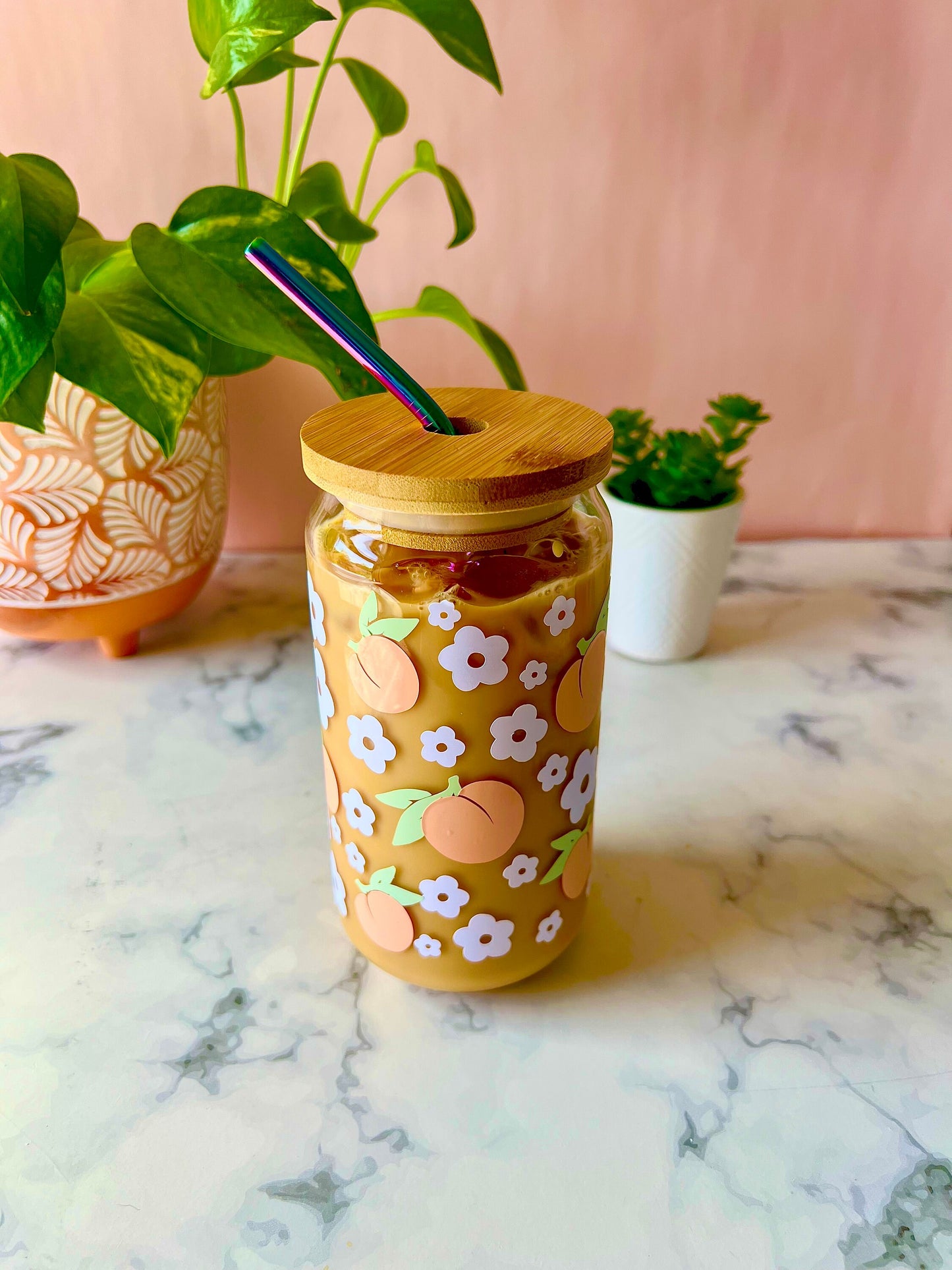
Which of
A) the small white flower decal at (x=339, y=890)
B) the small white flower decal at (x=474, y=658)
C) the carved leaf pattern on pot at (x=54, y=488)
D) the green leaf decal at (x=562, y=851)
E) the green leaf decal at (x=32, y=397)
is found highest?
the green leaf decal at (x=32, y=397)

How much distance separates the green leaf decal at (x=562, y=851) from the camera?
457mm

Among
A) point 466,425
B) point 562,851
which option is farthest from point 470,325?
point 562,851

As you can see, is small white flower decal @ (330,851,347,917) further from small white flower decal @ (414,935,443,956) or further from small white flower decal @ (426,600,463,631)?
small white flower decal @ (426,600,463,631)

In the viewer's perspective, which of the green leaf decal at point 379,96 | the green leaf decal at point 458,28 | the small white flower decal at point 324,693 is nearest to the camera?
the small white flower decal at point 324,693

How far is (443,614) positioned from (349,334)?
0.12 meters

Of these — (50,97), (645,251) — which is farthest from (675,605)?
(50,97)

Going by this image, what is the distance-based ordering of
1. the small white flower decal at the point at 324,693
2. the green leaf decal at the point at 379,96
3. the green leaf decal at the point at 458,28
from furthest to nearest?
the green leaf decal at the point at 379,96
the green leaf decal at the point at 458,28
the small white flower decal at the point at 324,693

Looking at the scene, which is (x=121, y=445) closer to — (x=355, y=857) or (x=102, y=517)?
(x=102, y=517)

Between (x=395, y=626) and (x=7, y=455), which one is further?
(x=7, y=455)

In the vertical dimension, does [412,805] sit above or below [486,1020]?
above

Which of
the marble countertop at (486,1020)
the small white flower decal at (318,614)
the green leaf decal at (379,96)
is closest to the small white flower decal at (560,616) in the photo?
the small white flower decal at (318,614)

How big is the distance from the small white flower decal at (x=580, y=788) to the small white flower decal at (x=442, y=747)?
2.6 inches

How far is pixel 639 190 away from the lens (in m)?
0.85

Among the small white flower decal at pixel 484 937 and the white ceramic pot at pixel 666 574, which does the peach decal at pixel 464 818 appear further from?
the white ceramic pot at pixel 666 574
